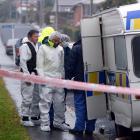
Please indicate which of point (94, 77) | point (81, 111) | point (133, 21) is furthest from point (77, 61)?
point (133, 21)

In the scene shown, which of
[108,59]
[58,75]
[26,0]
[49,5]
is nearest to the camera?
[108,59]

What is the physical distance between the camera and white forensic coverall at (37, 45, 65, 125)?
407 inches

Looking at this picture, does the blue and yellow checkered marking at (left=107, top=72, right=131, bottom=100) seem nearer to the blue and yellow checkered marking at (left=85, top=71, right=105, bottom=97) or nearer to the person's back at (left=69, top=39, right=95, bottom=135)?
the blue and yellow checkered marking at (left=85, top=71, right=105, bottom=97)

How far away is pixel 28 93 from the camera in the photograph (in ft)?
36.1

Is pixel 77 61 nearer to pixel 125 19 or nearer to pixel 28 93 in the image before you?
pixel 28 93

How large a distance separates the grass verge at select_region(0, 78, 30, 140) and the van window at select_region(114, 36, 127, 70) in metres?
2.13

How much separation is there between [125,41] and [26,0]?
84.5 m

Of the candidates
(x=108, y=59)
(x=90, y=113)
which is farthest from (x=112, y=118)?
(x=108, y=59)

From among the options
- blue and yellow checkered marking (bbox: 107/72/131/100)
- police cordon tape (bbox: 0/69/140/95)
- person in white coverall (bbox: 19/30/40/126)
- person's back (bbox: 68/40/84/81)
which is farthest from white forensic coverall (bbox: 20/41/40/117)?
police cordon tape (bbox: 0/69/140/95)

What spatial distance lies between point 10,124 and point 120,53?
3.29m

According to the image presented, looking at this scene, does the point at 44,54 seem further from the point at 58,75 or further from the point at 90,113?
the point at 90,113

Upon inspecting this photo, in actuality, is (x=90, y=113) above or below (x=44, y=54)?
below

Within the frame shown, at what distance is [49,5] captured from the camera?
99.1m

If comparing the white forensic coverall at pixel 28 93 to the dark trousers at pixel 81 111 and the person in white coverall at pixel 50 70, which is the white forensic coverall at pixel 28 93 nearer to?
the person in white coverall at pixel 50 70
